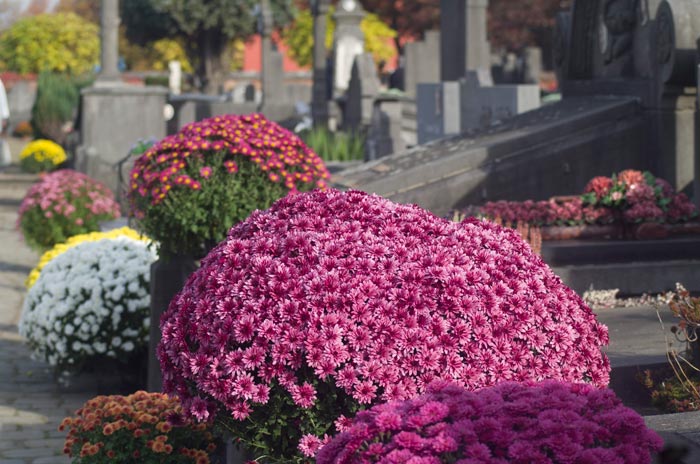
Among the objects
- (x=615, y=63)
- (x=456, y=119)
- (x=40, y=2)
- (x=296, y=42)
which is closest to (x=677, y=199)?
(x=615, y=63)

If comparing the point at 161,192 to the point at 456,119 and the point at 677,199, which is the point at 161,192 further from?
the point at 456,119

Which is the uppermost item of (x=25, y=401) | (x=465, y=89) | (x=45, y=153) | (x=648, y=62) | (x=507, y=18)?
(x=507, y=18)

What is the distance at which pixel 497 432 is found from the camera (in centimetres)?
338

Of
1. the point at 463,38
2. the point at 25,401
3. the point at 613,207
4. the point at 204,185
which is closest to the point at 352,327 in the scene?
the point at 204,185

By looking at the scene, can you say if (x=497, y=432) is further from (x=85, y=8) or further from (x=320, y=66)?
(x=85, y=8)

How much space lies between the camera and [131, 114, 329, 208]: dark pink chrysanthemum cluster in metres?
7.61

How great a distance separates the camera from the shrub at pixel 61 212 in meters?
14.1

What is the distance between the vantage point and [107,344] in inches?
335

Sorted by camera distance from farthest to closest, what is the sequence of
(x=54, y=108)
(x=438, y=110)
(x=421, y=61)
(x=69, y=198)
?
(x=421, y=61) → (x=54, y=108) → (x=438, y=110) → (x=69, y=198)

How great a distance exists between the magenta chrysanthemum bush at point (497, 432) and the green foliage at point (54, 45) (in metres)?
53.2

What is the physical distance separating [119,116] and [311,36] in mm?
48144

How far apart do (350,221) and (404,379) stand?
0.82 metres

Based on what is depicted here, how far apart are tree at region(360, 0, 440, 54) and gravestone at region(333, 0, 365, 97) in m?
33.2

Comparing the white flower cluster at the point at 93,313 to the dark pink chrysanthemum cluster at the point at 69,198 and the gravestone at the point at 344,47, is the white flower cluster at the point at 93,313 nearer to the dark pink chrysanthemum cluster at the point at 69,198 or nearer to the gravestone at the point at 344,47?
the dark pink chrysanthemum cluster at the point at 69,198
